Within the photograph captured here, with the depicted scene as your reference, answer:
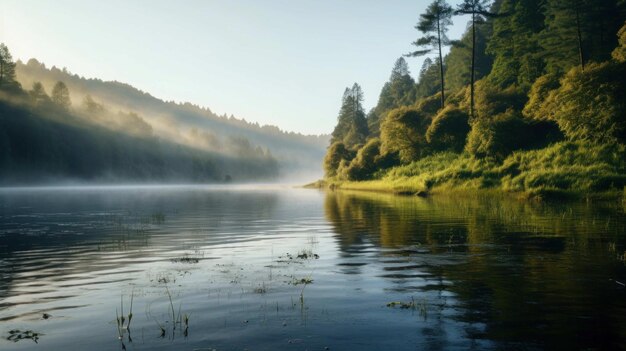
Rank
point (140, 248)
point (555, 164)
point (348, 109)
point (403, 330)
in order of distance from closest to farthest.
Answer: point (403, 330) → point (140, 248) → point (555, 164) → point (348, 109)

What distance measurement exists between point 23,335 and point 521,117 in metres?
65.1

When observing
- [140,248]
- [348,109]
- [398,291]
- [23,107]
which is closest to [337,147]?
[348,109]

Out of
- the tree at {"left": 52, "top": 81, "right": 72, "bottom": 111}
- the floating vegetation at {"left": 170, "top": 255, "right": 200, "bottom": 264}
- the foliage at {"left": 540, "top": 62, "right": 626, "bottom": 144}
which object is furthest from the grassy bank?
the tree at {"left": 52, "top": 81, "right": 72, "bottom": 111}

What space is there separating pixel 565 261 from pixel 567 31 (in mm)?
66145

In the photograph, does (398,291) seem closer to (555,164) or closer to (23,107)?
(555,164)

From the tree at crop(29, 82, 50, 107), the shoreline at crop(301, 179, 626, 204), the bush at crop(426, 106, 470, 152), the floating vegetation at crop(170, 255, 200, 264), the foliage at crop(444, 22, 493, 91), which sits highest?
the tree at crop(29, 82, 50, 107)

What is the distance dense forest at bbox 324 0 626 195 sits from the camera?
4575 centimetres

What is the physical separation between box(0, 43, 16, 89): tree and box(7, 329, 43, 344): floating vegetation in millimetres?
178628

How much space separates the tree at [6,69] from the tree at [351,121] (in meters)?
114

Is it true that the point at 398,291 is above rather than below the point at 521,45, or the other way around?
below

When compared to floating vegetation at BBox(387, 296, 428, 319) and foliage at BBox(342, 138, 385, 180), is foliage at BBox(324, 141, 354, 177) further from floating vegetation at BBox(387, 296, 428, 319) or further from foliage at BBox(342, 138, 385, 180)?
floating vegetation at BBox(387, 296, 428, 319)

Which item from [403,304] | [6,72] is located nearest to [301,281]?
[403,304]

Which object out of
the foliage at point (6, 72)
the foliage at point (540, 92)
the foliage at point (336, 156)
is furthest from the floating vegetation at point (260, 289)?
the foliage at point (6, 72)

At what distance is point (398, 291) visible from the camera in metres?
11.8
